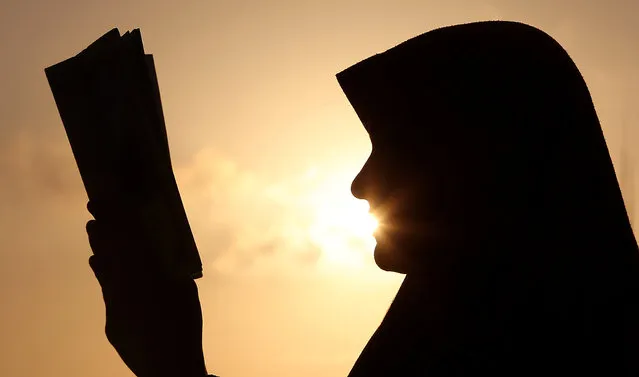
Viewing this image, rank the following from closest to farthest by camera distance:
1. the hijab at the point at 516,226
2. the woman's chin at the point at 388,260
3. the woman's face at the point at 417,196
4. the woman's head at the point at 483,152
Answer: the hijab at the point at 516,226, the woman's head at the point at 483,152, the woman's face at the point at 417,196, the woman's chin at the point at 388,260

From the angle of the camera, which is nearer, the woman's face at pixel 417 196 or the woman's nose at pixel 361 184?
the woman's face at pixel 417 196

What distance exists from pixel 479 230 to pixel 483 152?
294mm

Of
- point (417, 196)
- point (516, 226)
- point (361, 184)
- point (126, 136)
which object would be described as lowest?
point (516, 226)

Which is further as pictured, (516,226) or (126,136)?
(126,136)

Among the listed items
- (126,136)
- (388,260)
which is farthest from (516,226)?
(126,136)

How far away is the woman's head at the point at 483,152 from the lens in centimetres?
384

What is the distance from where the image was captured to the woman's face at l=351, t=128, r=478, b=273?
398cm

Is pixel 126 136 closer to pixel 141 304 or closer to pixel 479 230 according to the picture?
pixel 141 304

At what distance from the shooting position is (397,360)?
4145 millimetres

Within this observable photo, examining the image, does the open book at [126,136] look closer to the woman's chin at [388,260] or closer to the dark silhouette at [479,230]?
the dark silhouette at [479,230]

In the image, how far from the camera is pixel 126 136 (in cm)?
402

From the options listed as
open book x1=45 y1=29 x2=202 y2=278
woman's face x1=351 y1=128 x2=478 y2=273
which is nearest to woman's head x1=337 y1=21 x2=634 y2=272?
woman's face x1=351 y1=128 x2=478 y2=273

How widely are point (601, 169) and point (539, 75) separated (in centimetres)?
43

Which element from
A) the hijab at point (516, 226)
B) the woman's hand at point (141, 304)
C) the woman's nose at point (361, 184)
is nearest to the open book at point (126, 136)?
the woman's hand at point (141, 304)
